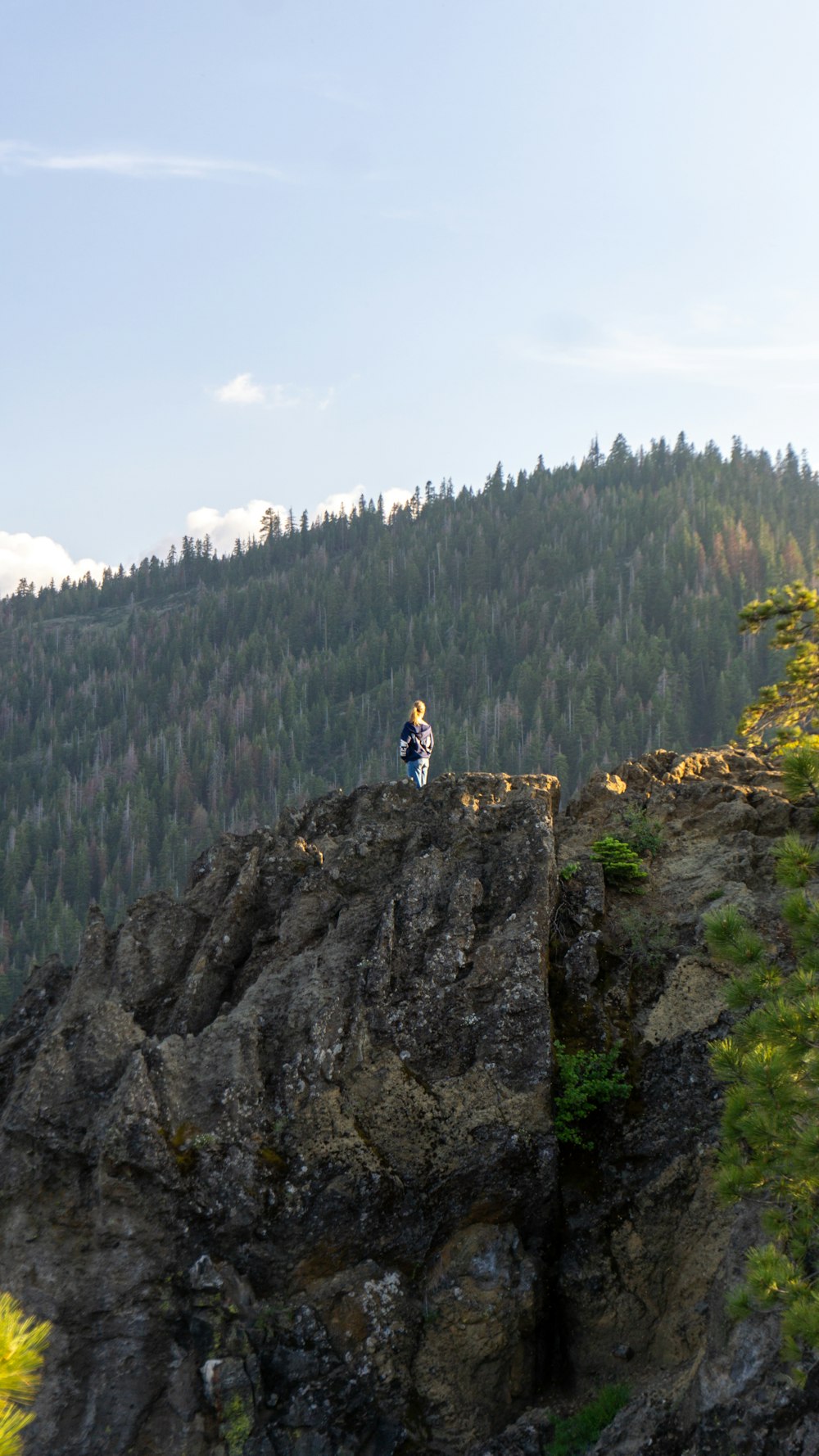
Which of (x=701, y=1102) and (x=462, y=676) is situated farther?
(x=462, y=676)

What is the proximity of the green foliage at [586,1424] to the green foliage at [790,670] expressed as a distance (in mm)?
8610

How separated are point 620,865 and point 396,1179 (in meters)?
6.05

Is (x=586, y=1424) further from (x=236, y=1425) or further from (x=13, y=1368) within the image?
(x=13, y=1368)

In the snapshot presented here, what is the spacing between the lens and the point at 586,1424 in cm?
1167

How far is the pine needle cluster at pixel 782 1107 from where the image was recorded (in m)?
9.04

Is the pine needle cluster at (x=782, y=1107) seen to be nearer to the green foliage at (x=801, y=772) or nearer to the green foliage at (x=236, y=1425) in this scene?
the green foliage at (x=801, y=772)

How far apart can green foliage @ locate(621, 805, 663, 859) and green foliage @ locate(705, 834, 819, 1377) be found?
7.61m

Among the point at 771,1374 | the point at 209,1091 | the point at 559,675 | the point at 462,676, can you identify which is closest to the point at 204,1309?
the point at 209,1091

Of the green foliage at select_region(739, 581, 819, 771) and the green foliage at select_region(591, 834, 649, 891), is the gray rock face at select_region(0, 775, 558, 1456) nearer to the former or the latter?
the green foliage at select_region(591, 834, 649, 891)

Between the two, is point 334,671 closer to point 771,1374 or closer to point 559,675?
point 559,675

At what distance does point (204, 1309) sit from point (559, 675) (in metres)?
160

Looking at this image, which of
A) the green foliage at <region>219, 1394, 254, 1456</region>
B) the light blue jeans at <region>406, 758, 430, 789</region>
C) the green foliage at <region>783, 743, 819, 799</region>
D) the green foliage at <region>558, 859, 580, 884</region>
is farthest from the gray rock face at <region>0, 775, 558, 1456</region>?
the green foliage at <region>783, 743, 819, 799</region>

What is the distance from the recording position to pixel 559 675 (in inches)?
6668

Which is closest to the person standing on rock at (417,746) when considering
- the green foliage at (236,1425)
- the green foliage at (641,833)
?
the green foliage at (641,833)
